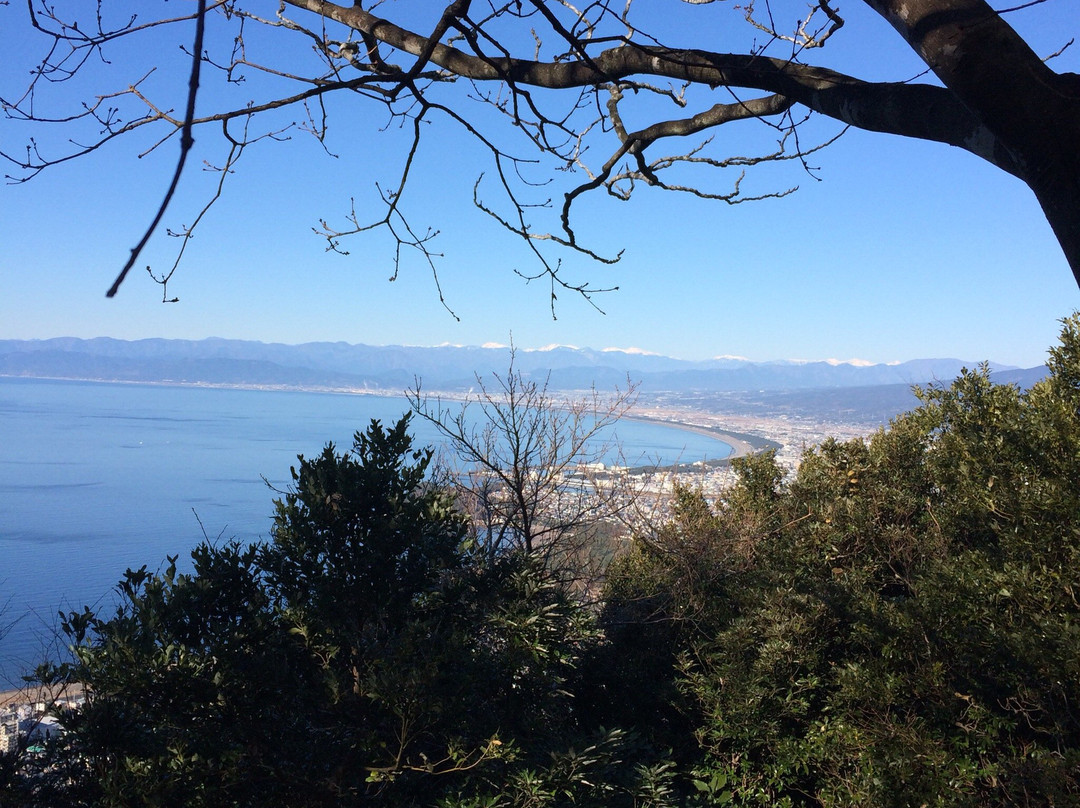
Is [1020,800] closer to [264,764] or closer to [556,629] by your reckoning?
[556,629]

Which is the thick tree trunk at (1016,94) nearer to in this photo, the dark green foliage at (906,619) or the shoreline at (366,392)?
the dark green foliage at (906,619)

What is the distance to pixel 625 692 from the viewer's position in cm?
621

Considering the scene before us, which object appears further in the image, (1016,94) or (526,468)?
(526,468)

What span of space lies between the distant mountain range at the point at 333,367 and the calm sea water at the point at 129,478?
13.1 m

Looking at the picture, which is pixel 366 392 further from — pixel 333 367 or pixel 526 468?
pixel 526 468

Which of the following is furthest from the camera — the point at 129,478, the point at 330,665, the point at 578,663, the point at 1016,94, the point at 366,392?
the point at 366,392

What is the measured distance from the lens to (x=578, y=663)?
6160 mm

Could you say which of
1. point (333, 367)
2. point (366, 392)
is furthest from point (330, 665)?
point (333, 367)

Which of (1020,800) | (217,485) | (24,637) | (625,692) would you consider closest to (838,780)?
(1020,800)

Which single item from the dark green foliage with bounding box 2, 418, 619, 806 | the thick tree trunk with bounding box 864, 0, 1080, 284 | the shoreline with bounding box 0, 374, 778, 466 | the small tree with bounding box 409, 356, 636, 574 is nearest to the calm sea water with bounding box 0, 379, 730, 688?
the dark green foliage with bounding box 2, 418, 619, 806

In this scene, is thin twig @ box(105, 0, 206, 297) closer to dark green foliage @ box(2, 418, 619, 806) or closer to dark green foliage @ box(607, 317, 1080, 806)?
dark green foliage @ box(2, 418, 619, 806)

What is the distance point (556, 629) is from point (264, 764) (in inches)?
63.3

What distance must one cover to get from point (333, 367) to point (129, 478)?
77.7m

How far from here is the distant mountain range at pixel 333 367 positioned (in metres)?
87.8
